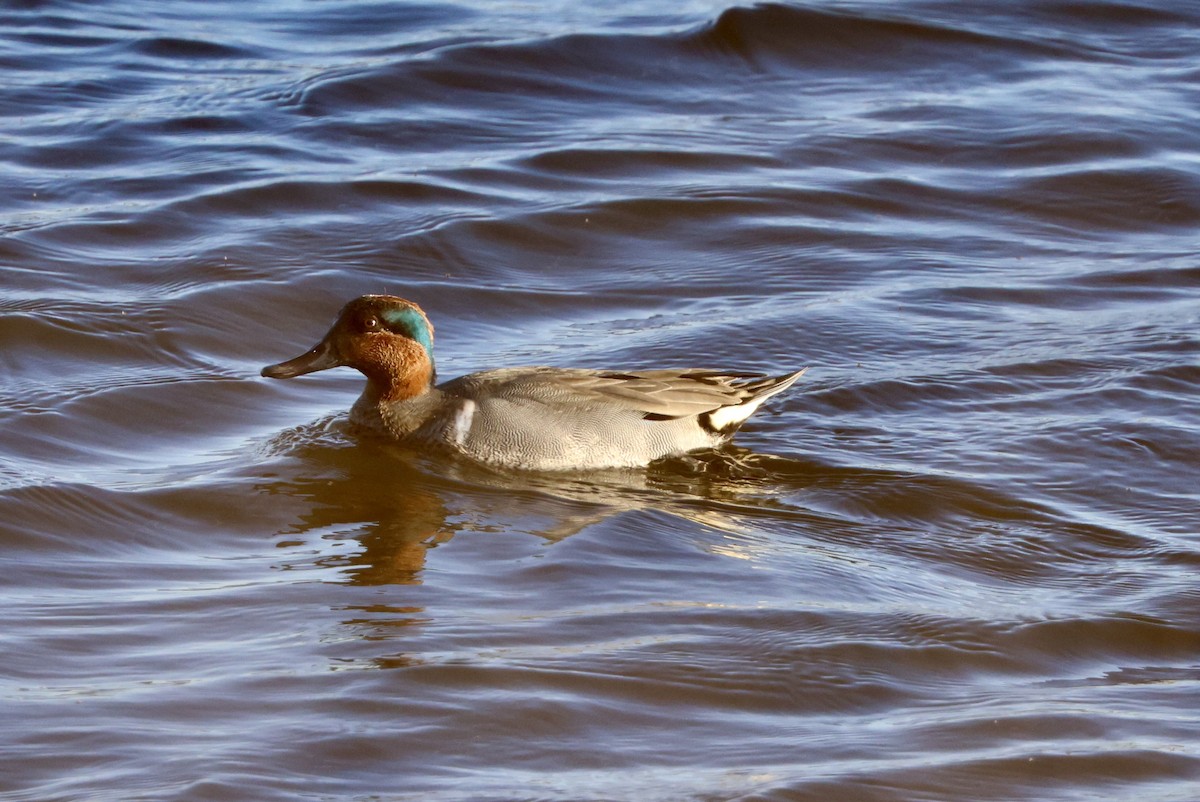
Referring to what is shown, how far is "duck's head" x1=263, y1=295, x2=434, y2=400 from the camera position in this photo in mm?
7285

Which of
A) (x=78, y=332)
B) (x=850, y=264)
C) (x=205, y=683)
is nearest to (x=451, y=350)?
(x=78, y=332)

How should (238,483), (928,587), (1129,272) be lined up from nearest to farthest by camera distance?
(928,587) → (238,483) → (1129,272)

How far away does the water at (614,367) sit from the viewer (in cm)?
446

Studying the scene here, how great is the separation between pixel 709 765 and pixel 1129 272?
6.20 meters

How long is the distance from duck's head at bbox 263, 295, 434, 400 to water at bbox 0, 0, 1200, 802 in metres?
0.28

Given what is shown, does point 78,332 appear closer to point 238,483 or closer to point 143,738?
point 238,483

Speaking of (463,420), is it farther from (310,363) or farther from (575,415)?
(310,363)

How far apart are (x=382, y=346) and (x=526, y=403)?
2.50 feet

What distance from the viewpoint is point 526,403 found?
6949 mm

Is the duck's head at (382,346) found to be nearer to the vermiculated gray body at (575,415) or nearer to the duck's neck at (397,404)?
the duck's neck at (397,404)

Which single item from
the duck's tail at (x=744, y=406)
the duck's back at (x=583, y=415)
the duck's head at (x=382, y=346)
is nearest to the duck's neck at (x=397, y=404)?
the duck's head at (x=382, y=346)

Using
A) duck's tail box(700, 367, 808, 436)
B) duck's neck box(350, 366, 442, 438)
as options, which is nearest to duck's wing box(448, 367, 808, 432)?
duck's tail box(700, 367, 808, 436)

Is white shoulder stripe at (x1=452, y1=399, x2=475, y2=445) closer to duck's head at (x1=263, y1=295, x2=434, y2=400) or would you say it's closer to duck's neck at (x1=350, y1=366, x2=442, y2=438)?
duck's neck at (x1=350, y1=366, x2=442, y2=438)

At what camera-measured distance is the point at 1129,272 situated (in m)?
9.61
